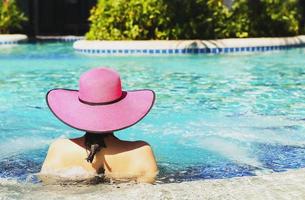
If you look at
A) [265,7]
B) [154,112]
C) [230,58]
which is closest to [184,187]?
[154,112]

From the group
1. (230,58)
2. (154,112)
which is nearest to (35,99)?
(154,112)

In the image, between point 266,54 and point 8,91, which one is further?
point 266,54

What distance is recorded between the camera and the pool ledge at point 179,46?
46.2 ft

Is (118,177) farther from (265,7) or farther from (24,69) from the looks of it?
(265,7)

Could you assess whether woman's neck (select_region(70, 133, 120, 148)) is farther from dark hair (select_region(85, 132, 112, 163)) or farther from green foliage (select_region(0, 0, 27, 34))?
green foliage (select_region(0, 0, 27, 34))

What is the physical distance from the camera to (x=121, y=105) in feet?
11.2

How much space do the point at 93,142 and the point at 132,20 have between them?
→ 11712 millimetres

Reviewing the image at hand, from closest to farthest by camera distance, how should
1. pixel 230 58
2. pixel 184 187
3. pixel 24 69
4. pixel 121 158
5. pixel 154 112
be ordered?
pixel 184 187 → pixel 121 158 → pixel 154 112 → pixel 24 69 → pixel 230 58

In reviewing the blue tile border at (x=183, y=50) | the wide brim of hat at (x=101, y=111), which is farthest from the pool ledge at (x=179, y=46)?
the wide brim of hat at (x=101, y=111)

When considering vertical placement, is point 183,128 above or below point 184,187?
below

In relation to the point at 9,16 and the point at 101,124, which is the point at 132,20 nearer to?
the point at 9,16

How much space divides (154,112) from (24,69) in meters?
4.97

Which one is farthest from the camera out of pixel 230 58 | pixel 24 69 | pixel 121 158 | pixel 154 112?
pixel 230 58

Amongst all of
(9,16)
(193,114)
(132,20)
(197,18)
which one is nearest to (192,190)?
(193,114)
